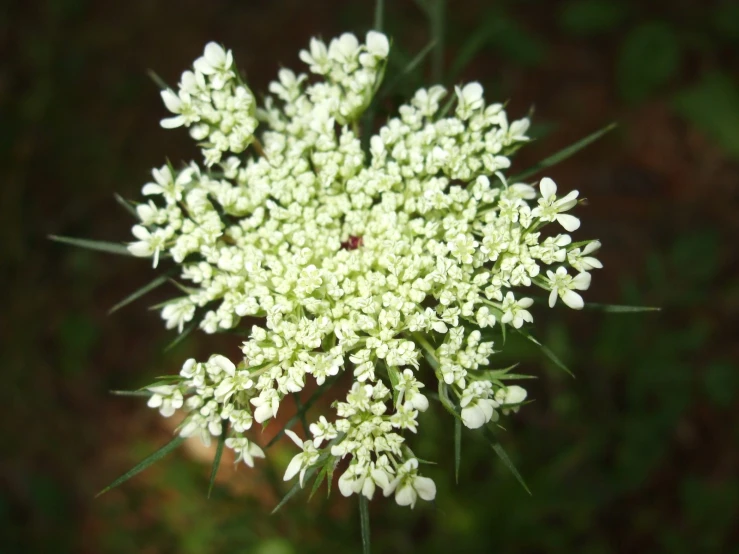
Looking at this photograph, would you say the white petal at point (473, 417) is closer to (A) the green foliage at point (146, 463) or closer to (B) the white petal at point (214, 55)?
(A) the green foliage at point (146, 463)

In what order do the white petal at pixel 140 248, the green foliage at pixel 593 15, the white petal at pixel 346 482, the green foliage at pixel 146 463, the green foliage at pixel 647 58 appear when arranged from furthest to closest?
1. the green foliage at pixel 593 15
2. the green foliage at pixel 647 58
3. the white petal at pixel 140 248
4. the white petal at pixel 346 482
5. the green foliage at pixel 146 463

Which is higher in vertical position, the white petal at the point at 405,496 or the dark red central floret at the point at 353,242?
the dark red central floret at the point at 353,242

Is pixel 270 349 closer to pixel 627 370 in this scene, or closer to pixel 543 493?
pixel 543 493

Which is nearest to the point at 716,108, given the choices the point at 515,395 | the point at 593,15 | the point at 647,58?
the point at 647,58

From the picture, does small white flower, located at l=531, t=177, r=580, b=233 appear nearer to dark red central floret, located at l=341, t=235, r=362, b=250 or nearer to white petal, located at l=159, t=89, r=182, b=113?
dark red central floret, located at l=341, t=235, r=362, b=250

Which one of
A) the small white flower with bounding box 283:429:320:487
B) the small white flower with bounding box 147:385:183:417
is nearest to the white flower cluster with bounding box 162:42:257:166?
the small white flower with bounding box 147:385:183:417

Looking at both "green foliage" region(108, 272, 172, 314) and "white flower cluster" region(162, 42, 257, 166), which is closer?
"green foliage" region(108, 272, 172, 314)

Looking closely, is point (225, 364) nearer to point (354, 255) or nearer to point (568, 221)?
point (354, 255)

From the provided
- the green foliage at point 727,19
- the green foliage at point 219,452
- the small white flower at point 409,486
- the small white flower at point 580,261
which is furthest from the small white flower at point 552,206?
the green foliage at point 727,19
